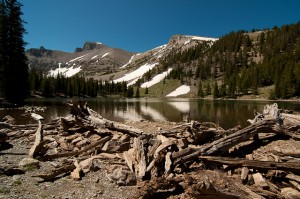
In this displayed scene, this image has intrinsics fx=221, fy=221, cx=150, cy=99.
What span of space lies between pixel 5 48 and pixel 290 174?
6118 centimetres

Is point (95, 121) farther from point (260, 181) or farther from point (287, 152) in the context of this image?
point (287, 152)

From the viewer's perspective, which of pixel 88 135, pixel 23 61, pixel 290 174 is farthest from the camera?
pixel 23 61

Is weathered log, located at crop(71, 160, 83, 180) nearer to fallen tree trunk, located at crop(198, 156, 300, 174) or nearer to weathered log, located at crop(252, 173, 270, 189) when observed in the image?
fallen tree trunk, located at crop(198, 156, 300, 174)

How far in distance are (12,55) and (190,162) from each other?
5720 cm

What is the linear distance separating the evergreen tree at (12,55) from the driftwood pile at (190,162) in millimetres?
44719

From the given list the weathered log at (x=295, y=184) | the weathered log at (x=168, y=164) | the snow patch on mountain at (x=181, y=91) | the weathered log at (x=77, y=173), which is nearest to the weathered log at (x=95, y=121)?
the weathered log at (x=168, y=164)

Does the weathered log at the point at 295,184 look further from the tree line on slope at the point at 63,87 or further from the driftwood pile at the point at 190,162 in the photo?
the tree line on slope at the point at 63,87

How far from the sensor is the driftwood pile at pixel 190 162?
8134 mm

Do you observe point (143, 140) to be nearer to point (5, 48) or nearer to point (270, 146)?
point (270, 146)

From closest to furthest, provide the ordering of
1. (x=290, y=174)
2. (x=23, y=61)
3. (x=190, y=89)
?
(x=290, y=174) → (x=23, y=61) → (x=190, y=89)

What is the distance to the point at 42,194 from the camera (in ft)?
26.3

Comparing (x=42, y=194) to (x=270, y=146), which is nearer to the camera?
(x=42, y=194)

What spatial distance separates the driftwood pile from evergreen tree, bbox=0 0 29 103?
4472 centimetres

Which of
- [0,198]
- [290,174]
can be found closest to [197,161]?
[290,174]
